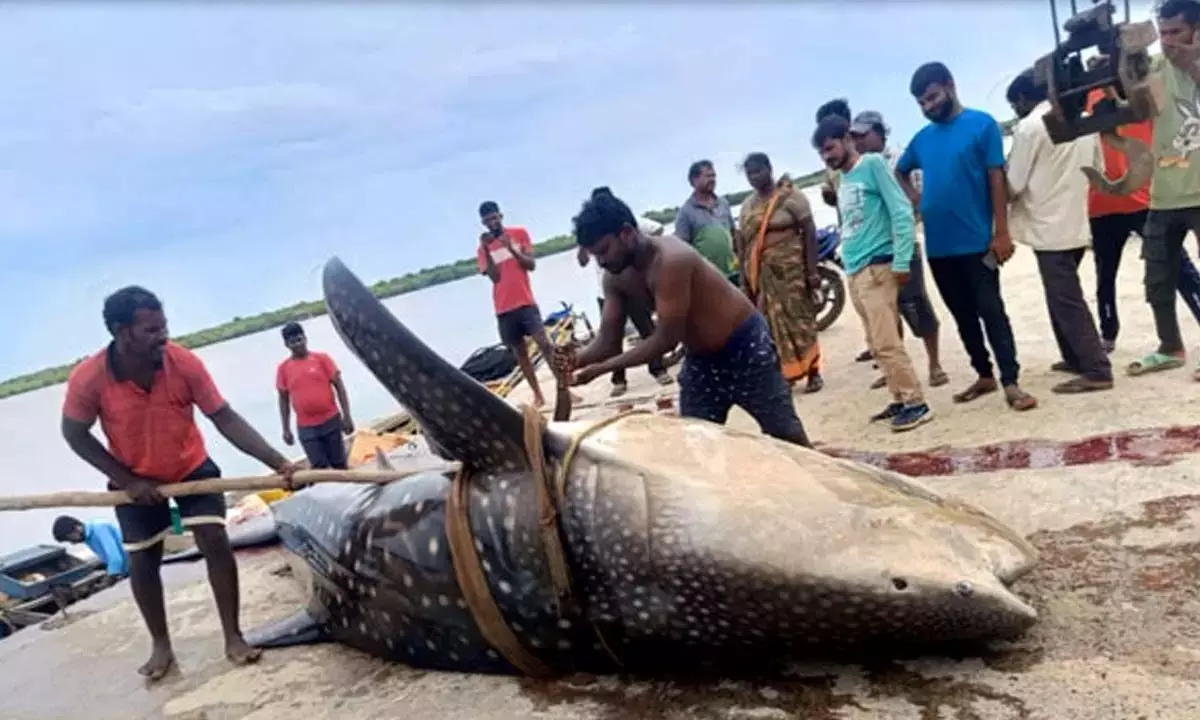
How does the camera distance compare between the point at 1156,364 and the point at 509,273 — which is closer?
the point at 1156,364

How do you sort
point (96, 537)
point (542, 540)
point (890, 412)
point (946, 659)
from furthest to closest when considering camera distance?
1. point (96, 537)
2. point (890, 412)
3. point (542, 540)
4. point (946, 659)

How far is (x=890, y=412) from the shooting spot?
598 centimetres

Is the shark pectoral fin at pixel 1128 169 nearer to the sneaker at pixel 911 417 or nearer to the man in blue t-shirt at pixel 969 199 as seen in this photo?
the man in blue t-shirt at pixel 969 199

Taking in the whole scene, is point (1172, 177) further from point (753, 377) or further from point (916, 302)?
point (753, 377)

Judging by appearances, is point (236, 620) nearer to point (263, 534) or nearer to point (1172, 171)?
point (263, 534)

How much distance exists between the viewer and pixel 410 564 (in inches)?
141

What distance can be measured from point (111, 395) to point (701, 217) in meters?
6.02

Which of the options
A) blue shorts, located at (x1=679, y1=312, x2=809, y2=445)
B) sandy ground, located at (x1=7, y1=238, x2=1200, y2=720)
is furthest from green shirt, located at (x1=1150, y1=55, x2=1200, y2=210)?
blue shorts, located at (x1=679, y1=312, x2=809, y2=445)

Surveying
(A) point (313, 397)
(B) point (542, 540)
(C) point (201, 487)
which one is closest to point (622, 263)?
(B) point (542, 540)

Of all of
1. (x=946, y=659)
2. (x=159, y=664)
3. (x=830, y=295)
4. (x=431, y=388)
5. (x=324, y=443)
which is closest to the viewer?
(x=946, y=659)

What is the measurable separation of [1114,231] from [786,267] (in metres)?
2.28

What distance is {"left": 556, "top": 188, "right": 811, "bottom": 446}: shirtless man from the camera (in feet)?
13.8

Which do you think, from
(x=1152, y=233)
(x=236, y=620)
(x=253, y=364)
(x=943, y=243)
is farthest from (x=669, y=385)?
(x=253, y=364)

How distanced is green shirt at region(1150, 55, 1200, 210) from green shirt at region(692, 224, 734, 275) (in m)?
4.10
